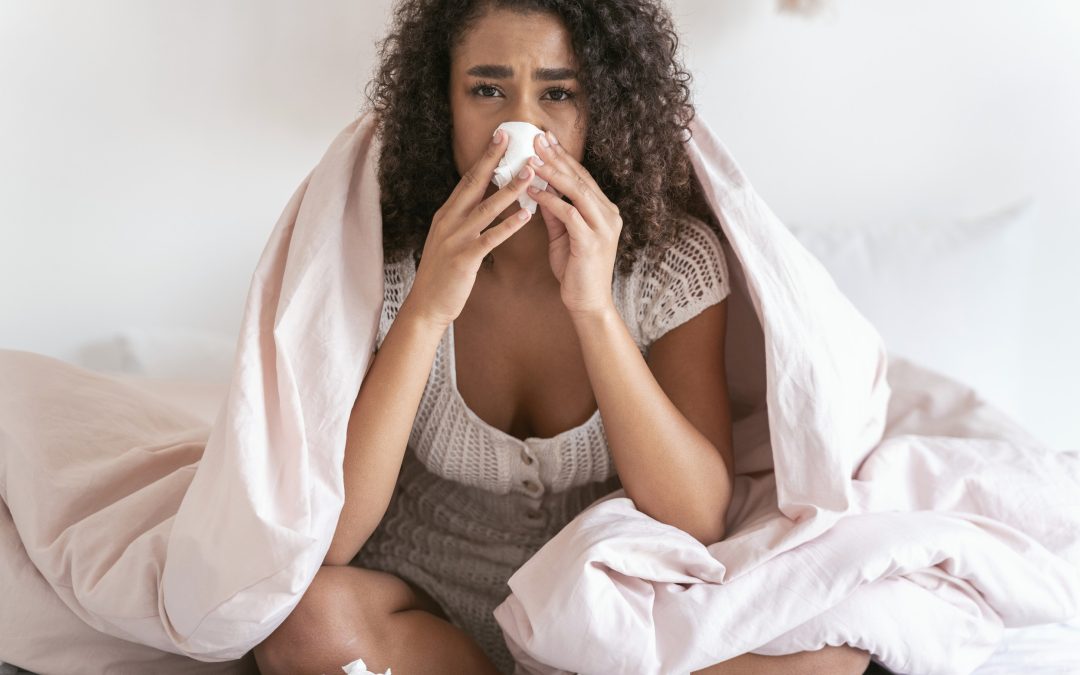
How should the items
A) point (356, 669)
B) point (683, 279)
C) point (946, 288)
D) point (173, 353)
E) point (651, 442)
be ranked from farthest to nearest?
1. point (173, 353)
2. point (946, 288)
3. point (683, 279)
4. point (651, 442)
5. point (356, 669)

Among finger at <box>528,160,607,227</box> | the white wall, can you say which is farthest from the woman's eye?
the white wall

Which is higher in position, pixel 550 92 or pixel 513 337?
pixel 550 92

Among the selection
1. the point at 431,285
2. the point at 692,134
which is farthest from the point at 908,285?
the point at 431,285

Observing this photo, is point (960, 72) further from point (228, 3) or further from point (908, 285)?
point (228, 3)

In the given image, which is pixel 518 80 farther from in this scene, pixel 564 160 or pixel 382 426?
pixel 382 426

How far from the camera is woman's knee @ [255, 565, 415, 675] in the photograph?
109 centimetres

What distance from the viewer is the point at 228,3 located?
1.84m

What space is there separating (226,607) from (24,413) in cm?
48

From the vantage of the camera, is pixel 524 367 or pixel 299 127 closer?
pixel 524 367

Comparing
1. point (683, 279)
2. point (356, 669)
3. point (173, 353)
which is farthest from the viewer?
point (173, 353)

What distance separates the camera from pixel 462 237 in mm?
1139

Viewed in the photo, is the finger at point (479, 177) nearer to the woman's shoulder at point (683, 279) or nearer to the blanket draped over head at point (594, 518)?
the blanket draped over head at point (594, 518)

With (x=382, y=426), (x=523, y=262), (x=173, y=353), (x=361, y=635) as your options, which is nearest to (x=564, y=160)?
(x=523, y=262)

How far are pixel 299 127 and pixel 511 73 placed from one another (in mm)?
830
